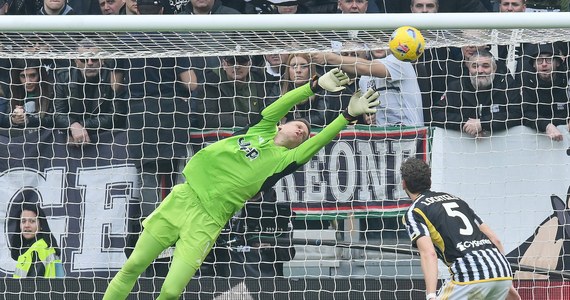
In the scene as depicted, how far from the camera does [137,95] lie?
9.69 metres

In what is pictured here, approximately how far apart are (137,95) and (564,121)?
370 cm

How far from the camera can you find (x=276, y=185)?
9.44 metres

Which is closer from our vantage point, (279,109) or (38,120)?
(279,109)

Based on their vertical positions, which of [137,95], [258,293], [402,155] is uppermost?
[137,95]

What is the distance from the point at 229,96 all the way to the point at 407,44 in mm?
2272

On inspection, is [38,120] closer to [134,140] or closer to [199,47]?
[134,140]

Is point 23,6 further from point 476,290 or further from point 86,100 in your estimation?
point 476,290

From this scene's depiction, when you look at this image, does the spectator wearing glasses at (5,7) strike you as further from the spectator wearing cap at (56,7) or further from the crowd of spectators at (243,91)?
the crowd of spectators at (243,91)

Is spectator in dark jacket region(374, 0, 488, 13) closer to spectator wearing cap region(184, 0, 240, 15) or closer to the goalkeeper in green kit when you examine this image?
spectator wearing cap region(184, 0, 240, 15)

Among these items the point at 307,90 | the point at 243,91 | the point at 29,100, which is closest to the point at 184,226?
the point at 307,90

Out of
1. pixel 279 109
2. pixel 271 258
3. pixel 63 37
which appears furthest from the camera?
pixel 271 258

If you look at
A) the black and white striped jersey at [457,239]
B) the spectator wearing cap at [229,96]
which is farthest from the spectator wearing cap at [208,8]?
the black and white striped jersey at [457,239]

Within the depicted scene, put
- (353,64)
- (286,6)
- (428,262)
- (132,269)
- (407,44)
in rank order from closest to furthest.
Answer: (428,262) → (407,44) → (132,269) → (353,64) → (286,6)

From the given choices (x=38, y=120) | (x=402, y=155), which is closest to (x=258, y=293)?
(x=402, y=155)
